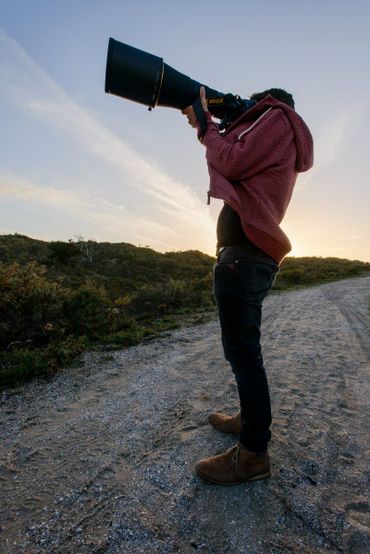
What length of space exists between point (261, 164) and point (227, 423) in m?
1.71

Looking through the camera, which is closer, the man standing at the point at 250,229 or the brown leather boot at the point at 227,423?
the man standing at the point at 250,229

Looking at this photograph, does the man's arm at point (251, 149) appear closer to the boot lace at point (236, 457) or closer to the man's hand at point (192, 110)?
the man's hand at point (192, 110)

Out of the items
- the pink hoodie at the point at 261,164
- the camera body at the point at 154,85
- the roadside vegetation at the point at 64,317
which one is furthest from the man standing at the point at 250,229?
the roadside vegetation at the point at 64,317

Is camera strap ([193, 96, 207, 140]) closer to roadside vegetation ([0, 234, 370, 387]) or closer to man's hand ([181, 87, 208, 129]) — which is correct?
man's hand ([181, 87, 208, 129])

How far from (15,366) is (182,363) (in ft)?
6.19

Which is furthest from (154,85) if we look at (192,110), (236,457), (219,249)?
(236,457)

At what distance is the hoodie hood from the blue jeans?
550 mm

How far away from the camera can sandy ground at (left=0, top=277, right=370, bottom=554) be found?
1.47 meters

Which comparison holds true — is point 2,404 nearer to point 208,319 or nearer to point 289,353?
point 289,353

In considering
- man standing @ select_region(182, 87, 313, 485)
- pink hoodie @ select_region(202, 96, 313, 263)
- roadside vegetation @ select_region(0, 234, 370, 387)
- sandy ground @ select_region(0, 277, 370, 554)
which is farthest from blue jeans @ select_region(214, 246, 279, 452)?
roadside vegetation @ select_region(0, 234, 370, 387)

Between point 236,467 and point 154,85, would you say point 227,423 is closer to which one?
point 236,467

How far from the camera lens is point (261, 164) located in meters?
1.62

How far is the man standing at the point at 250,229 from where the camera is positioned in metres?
1.62

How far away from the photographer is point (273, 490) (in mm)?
1742
